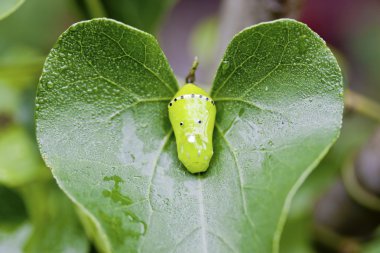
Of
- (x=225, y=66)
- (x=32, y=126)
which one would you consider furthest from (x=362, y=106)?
(x=32, y=126)

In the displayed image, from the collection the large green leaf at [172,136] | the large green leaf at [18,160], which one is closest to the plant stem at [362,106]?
the large green leaf at [172,136]

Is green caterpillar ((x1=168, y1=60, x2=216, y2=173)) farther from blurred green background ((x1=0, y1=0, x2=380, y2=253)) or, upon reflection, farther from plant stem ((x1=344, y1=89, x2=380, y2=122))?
plant stem ((x1=344, y1=89, x2=380, y2=122))

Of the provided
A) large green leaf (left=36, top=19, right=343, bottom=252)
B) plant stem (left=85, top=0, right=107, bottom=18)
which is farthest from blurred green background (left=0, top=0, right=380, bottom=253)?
large green leaf (left=36, top=19, right=343, bottom=252)

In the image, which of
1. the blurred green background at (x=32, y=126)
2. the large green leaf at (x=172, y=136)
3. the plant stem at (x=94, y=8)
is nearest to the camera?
the large green leaf at (x=172, y=136)

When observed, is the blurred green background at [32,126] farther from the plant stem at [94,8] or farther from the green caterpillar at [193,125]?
the green caterpillar at [193,125]

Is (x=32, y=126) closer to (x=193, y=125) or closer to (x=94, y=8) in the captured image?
(x=94, y=8)

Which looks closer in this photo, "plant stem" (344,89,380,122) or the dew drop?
the dew drop
